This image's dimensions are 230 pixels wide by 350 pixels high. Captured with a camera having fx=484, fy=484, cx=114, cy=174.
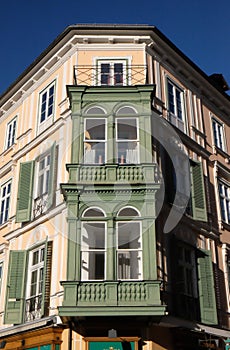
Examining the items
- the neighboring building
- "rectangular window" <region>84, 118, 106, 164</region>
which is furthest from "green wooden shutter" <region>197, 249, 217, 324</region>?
"rectangular window" <region>84, 118, 106, 164</region>

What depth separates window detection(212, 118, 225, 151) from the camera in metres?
23.5

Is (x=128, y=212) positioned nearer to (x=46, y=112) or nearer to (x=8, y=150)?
(x=46, y=112)

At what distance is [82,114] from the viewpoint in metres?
17.8

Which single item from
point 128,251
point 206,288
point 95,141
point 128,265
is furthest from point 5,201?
point 206,288

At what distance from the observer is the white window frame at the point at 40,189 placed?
18578 millimetres

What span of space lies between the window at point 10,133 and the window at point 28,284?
6.58m

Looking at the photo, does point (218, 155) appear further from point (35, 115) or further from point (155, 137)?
point (35, 115)

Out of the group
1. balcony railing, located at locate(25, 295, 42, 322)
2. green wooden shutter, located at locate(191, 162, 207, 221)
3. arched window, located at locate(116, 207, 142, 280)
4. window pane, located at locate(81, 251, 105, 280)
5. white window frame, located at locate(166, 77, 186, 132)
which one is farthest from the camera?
white window frame, located at locate(166, 77, 186, 132)

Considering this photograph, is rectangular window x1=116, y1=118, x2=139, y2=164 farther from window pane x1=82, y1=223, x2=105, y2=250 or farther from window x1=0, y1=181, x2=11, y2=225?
window x1=0, y1=181, x2=11, y2=225

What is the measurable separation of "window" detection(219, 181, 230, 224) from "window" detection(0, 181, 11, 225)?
9517 millimetres

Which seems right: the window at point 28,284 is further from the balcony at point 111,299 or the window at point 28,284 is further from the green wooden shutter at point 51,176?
the balcony at point 111,299

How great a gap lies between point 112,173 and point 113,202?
1063mm

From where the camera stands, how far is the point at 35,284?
17.5m

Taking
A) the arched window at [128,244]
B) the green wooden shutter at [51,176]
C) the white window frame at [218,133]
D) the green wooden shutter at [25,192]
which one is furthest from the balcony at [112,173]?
the white window frame at [218,133]
